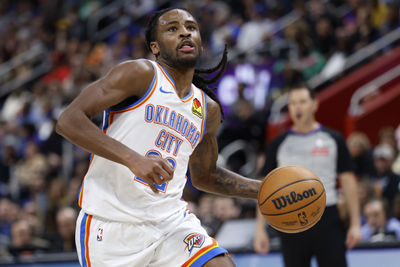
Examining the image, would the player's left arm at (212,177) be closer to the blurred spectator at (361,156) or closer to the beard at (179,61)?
the beard at (179,61)

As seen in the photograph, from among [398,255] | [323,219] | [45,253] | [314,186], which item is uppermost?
[314,186]

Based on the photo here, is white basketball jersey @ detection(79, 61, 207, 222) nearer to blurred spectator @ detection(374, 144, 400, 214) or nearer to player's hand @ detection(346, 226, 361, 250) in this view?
player's hand @ detection(346, 226, 361, 250)

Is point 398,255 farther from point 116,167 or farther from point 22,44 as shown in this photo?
point 22,44

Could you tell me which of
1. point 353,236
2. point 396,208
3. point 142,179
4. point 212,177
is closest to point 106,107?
point 142,179

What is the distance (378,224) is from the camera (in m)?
6.22

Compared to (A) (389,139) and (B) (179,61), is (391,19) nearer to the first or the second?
(A) (389,139)

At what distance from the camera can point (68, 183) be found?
966 cm

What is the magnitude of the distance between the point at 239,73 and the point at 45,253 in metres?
4.07

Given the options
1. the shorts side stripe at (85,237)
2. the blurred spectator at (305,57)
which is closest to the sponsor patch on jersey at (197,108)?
the shorts side stripe at (85,237)

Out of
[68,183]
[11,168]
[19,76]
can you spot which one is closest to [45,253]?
[68,183]

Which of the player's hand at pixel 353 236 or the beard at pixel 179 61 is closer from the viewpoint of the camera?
the beard at pixel 179 61

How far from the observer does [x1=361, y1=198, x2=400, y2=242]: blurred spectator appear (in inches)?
238

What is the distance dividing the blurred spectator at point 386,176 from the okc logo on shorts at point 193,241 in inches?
159

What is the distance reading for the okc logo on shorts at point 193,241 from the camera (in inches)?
122
